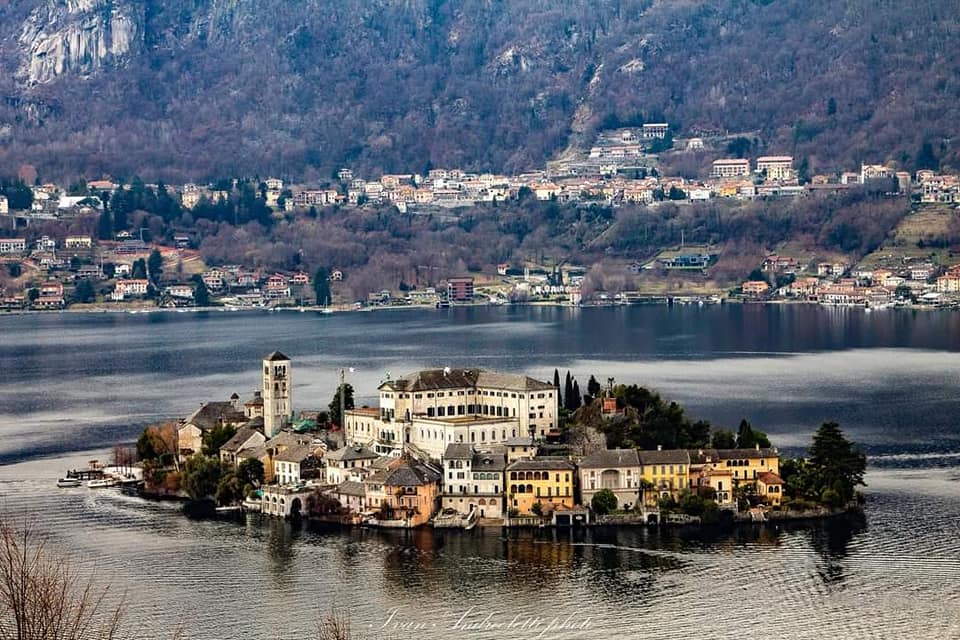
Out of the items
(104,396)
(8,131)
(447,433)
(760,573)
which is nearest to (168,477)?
(447,433)

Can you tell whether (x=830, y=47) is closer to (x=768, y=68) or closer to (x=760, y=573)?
(x=768, y=68)

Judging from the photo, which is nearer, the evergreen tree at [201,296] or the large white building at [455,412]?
the large white building at [455,412]

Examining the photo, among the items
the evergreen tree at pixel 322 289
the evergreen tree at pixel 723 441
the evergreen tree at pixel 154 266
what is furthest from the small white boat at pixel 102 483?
the evergreen tree at pixel 154 266

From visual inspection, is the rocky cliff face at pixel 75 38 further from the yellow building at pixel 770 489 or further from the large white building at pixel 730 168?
the yellow building at pixel 770 489

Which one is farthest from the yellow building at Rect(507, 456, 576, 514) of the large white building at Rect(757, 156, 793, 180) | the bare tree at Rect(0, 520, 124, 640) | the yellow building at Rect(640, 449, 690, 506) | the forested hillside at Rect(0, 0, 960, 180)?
the forested hillside at Rect(0, 0, 960, 180)

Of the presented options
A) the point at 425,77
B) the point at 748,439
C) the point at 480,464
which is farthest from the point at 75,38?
the point at 480,464

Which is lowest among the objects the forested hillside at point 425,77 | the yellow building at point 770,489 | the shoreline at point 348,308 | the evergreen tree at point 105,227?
the yellow building at point 770,489

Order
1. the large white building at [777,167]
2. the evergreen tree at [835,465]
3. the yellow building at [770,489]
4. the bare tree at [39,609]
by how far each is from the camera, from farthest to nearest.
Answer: the large white building at [777,167] < the evergreen tree at [835,465] < the yellow building at [770,489] < the bare tree at [39,609]
